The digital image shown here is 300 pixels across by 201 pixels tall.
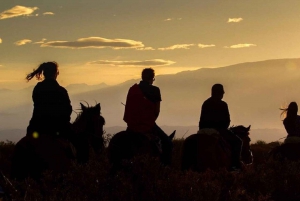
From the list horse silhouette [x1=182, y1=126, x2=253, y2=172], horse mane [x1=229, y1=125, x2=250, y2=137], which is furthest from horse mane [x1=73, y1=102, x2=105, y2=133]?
horse mane [x1=229, y1=125, x2=250, y2=137]

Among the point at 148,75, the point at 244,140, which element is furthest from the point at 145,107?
the point at 244,140

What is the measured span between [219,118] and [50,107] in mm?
4561

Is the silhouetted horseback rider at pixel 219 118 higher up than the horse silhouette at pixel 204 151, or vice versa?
the silhouetted horseback rider at pixel 219 118

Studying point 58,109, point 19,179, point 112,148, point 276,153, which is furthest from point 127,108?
point 276,153

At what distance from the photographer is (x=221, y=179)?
1097 centimetres

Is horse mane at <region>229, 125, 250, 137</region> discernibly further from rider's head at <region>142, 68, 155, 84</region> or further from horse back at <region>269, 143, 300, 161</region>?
rider's head at <region>142, 68, 155, 84</region>

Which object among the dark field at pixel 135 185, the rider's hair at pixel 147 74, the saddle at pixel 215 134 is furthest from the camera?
the saddle at pixel 215 134

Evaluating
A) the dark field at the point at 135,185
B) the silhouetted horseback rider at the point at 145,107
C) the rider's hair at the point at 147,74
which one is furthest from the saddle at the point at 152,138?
the rider's hair at the point at 147,74

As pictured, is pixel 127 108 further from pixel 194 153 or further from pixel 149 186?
pixel 149 186

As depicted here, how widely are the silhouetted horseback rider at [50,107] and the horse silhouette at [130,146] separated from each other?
1.89 meters

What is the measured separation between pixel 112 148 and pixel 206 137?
209 centimetres

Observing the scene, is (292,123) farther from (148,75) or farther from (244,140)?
(148,75)

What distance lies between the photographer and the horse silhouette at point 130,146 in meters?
12.5

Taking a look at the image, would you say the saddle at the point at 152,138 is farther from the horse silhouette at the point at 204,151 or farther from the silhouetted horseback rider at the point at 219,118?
the silhouetted horseback rider at the point at 219,118
